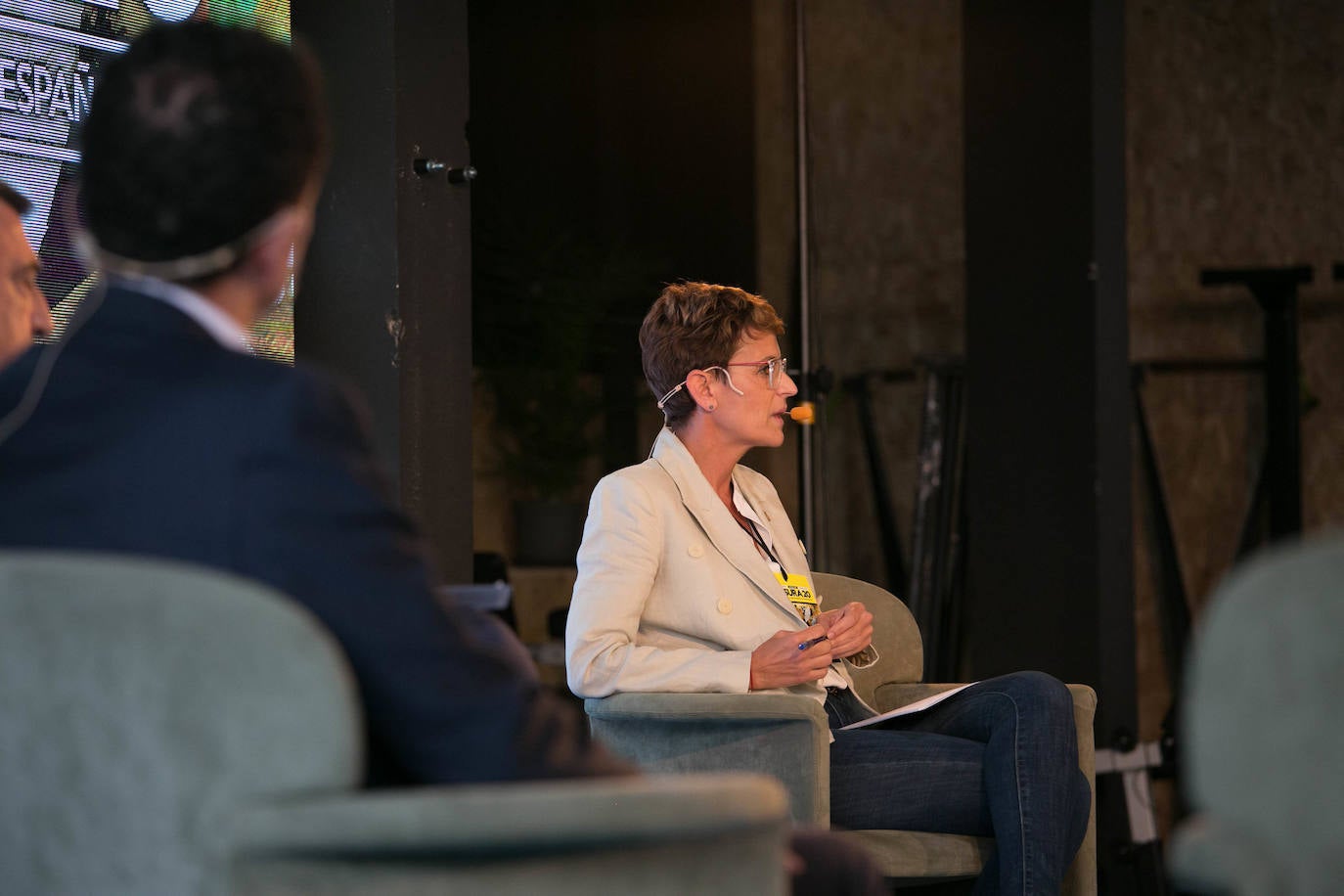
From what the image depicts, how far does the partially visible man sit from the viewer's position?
1976 millimetres

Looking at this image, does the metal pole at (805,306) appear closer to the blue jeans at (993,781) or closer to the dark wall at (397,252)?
the dark wall at (397,252)

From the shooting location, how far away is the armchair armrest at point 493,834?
3.25 ft

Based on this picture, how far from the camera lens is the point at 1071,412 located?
425 centimetres

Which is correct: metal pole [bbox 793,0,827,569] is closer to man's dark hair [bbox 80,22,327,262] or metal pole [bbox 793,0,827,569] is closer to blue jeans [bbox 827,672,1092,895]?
blue jeans [bbox 827,672,1092,895]

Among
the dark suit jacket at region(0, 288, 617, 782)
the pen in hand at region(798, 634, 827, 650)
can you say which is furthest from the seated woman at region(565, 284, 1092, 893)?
the dark suit jacket at region(0, 288, 617, 782)

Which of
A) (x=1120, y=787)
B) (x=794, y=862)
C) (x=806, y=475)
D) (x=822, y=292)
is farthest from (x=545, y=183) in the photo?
(x=794, y=862)

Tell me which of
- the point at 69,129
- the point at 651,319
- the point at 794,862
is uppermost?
the point at 69,129

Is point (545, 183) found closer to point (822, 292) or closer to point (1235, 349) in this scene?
point (822, 292)

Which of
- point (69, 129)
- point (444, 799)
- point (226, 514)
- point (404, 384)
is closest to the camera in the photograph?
point (444, 799)

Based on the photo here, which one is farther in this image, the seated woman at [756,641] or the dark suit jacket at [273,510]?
the seated woman at [756,641]

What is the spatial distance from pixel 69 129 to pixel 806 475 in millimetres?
2873

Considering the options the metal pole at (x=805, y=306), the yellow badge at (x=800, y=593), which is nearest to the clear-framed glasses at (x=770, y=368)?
the yellow badge at (x=800, y=593)

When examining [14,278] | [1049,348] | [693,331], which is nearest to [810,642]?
[693,331]

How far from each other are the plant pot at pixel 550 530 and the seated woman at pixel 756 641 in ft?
10.6
